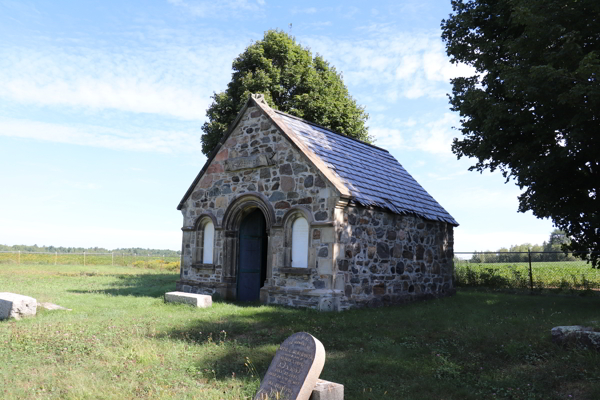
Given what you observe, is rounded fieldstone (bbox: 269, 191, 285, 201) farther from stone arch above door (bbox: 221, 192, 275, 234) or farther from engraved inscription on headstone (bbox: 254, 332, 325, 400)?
engraved inscription on headstone (bbox: 254, 332, 325, 400)

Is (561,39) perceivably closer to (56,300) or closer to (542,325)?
(542,325)

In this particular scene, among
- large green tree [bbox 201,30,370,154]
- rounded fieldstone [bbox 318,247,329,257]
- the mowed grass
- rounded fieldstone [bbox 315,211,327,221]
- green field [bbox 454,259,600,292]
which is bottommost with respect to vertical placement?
the mowed grass

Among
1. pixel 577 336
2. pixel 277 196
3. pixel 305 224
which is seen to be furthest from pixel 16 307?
pixel 577 336

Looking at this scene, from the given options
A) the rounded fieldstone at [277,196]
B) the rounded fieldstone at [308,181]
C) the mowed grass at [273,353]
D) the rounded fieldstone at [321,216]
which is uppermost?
the rounded fieldstone at [308,181]

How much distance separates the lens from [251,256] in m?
14.7

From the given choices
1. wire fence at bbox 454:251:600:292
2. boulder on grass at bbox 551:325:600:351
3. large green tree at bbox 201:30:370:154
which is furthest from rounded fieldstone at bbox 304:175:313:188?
large green tree at bbox 201:30:370:154

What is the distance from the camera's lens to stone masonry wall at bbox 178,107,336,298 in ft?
39.2

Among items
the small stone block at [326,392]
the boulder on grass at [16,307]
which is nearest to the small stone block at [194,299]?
the boulder on grass at [16,307]

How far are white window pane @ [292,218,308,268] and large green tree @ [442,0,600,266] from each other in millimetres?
5697

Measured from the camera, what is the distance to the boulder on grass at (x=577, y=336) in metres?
7.12

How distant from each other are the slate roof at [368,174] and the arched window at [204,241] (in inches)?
172

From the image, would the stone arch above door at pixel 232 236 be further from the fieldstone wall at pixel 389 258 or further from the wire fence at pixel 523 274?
the wire fence at pixel 523 274

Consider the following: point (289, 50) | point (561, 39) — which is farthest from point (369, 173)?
point (289, 50)

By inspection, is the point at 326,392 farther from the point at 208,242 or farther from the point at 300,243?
the point at 208,242
